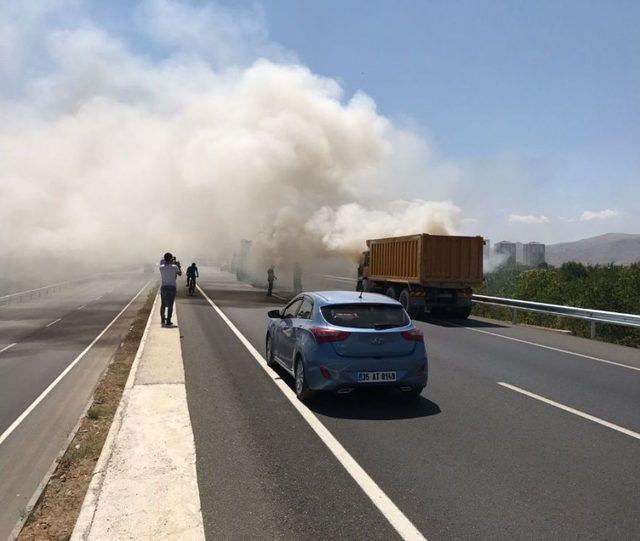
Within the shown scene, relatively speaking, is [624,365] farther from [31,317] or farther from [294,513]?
[31,317]

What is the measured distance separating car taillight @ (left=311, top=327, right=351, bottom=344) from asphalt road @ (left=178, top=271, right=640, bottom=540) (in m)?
0.95

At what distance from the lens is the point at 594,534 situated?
3.78 meters

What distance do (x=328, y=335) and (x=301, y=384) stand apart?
0.93 m

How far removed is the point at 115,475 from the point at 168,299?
11.4 m

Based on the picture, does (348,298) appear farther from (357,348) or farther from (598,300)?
(598,300)

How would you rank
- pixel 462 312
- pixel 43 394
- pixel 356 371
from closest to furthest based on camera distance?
pixel 356 371, pixel 43 394, pixel 462 312

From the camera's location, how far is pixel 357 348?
702 centimetres

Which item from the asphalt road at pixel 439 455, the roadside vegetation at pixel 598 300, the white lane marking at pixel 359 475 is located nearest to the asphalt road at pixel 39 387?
the asphalt road at pixel 439 455

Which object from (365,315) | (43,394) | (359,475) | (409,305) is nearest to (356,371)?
(365,315)

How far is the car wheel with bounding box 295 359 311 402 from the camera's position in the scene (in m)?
7.30

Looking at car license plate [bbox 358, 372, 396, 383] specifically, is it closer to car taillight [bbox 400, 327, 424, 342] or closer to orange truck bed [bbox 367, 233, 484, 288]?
car taillight [bbox 400, 327, 424, 342]

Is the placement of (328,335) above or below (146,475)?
above

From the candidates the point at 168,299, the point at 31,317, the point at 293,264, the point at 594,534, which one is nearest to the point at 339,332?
the point at 594,534

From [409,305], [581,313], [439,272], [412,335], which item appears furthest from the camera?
[439,272]
